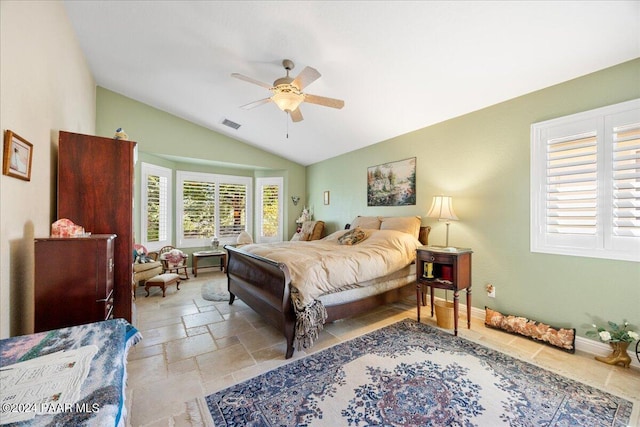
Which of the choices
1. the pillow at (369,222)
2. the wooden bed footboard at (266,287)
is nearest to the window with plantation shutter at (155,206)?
the wooden bed footboard at (266,287)

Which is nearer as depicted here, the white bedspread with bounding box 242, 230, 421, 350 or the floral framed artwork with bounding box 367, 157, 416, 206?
the white bedspread with bounding box 242, 230, 421, 350

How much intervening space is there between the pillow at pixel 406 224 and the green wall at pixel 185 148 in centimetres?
318

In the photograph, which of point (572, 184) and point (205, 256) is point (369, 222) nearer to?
point (572, 184)

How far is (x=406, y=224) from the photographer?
377 cm

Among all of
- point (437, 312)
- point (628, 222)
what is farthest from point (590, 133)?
point (437, 312)

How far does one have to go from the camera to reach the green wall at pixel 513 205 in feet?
7.65

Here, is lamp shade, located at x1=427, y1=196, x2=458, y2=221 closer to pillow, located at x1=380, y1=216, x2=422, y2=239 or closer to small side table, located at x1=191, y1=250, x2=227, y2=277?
pillow, located at x1=380, y1=216, x2=422, y2=239

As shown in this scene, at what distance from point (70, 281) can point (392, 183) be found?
13.3 feet

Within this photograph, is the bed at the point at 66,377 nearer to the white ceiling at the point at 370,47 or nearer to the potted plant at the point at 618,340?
the white ceiling at the point at 370,47

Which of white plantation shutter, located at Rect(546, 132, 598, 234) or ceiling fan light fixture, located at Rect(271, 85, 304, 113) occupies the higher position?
ceiling fan light fixture, located at Rect(271, 85, 304, 113)

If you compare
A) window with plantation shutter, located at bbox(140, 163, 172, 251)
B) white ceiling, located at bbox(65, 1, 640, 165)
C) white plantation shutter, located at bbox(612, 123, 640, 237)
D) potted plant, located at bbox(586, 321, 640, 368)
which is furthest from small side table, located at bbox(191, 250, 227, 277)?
white plantation shutter, located at bbox(612, 123, 640, 237)

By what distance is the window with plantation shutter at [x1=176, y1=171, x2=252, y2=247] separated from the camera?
573 centimetres

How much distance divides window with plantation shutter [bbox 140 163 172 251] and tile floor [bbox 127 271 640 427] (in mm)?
1904

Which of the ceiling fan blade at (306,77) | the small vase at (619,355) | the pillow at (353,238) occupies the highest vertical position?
the ceiling fan blade at (306,77)
